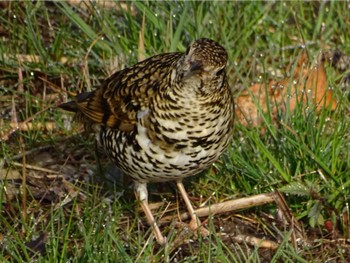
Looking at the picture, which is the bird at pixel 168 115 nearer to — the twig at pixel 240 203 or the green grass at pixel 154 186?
the twig at pixel 240 203

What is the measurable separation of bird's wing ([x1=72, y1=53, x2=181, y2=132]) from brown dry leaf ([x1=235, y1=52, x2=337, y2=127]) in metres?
0.64

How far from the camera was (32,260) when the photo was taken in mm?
3984

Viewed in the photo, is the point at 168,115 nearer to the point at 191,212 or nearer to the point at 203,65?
the point at 203,65

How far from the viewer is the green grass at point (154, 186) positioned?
14.1ft

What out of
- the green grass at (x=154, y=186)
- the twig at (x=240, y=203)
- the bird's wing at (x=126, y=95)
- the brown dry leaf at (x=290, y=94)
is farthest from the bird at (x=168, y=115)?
the brown dry leaf at (x=290, y=94)

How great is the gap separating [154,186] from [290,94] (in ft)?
2.79

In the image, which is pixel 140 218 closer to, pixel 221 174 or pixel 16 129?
pixel 221 174

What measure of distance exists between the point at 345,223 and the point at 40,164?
1.66 meters

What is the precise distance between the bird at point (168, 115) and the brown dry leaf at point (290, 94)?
614 millimetres

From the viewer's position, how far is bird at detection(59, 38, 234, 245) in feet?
12.9

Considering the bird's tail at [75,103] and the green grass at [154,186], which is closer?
the green grass at [154,186]

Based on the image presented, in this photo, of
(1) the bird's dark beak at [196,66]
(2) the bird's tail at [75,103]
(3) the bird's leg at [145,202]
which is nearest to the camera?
(1) the bird's dark beak at [196,66]

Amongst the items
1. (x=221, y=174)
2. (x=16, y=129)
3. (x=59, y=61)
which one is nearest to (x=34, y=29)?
(x=59, y=61)

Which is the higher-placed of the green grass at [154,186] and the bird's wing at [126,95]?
the bird's wing at [126,95]
